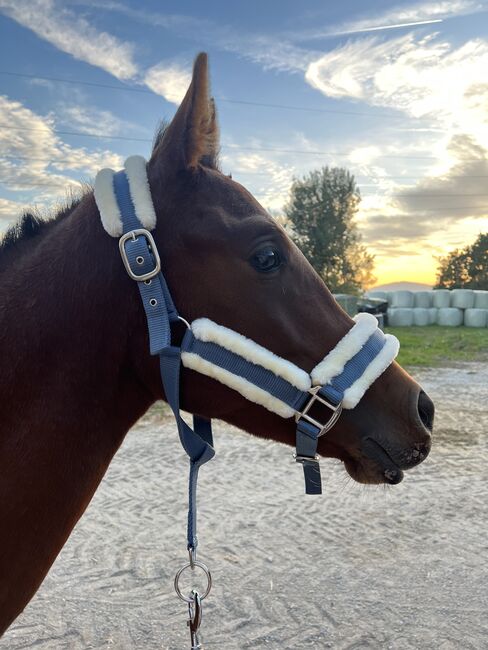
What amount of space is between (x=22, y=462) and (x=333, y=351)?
101cm

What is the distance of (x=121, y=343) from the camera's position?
1.71 metres

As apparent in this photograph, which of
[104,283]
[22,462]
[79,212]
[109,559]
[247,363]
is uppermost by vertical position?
[79,212]

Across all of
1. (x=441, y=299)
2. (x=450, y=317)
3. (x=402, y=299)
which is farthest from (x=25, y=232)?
(x=441, y=299)

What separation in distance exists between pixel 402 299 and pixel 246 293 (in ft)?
99.3

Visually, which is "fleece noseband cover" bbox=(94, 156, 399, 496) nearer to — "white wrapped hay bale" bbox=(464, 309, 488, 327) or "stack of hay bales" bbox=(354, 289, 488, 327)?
"stack of hay bales" bbox=(354, 289, 488, 327)

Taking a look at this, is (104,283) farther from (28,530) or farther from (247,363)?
(28,530)

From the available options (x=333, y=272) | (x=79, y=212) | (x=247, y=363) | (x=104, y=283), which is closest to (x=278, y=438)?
(x=247, y=363)

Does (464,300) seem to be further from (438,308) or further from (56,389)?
(56,389)

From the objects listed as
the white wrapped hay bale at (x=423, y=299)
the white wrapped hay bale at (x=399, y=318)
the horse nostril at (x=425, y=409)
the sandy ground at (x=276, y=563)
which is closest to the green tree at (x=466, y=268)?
the white wrapped hay bale at (x=423, y=299)

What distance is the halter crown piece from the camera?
1674 mm

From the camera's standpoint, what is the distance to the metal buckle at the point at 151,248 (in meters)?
1.66


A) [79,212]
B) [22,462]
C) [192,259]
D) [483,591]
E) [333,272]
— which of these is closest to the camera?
[22,462]

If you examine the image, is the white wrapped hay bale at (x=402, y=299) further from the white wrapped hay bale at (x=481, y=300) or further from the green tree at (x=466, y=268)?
the green tree at (x=466, y=268)

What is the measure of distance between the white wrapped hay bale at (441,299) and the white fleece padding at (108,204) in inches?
1190
